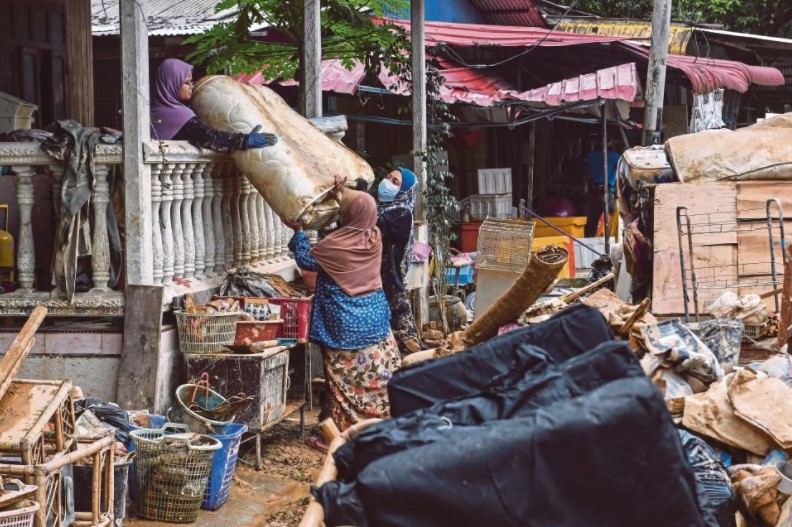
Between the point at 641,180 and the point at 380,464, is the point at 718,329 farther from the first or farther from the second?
the point at 380,464

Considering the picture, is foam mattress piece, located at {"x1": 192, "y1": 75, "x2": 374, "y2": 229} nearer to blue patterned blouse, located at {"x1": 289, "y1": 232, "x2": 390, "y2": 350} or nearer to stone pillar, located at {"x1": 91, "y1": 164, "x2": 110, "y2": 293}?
blue patterned blouse, located at {"x1": 289, "y1": 232, "x2": 390, "y2": 350}

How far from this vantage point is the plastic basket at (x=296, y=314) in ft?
28.0

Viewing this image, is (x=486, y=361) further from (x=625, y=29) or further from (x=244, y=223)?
(x=625, y=29)

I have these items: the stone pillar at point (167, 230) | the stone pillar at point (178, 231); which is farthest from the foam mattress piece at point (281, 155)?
the stone pillar at point (167, 230)

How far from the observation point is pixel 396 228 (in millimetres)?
9516

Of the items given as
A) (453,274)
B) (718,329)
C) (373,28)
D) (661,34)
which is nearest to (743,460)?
(718,329)

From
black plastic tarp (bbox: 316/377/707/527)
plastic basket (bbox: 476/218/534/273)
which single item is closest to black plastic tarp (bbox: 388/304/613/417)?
black plastic tarp (bbox: 316/377/707/527)

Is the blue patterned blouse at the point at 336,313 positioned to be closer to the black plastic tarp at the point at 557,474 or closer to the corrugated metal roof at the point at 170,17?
the black plastic tarp at the point at 557,474

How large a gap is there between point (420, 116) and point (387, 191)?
3013 mm

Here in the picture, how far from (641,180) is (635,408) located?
7432mm

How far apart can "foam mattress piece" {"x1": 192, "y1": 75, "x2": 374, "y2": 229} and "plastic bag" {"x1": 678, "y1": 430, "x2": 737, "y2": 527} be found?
363cm

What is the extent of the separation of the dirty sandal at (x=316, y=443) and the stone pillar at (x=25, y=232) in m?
2.35

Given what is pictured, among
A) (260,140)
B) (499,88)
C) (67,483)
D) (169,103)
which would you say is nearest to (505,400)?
(67,483)

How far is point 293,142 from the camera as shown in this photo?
8688 mm
